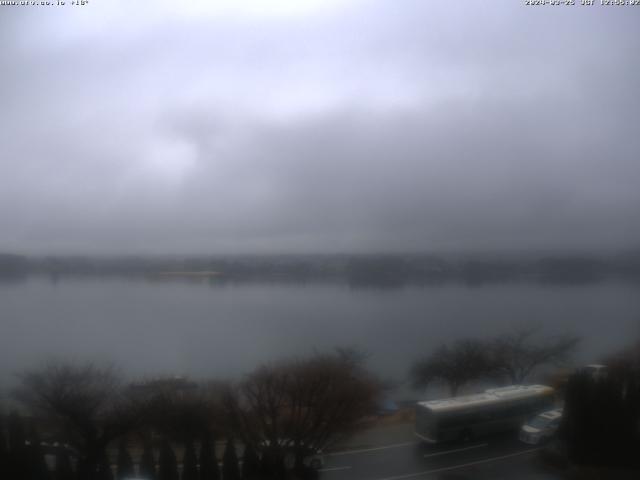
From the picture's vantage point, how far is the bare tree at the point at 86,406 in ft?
5.31

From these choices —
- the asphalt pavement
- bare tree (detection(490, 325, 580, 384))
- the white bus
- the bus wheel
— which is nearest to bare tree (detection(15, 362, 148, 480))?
the asphalt pavement

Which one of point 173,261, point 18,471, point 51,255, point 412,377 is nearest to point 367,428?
point 412,377

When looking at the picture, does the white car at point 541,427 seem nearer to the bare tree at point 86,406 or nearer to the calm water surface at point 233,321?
the calm water surface at point 233,321

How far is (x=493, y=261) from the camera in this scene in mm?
1868

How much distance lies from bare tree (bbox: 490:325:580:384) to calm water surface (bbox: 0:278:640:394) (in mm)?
49

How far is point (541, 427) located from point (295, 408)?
102 centimetres

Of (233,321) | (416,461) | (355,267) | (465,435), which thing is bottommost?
(416,461)

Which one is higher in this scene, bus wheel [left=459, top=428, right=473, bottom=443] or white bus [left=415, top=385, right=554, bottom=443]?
white bus [left=415, top=385, right=554, bottom=443]

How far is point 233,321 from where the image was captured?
176cm

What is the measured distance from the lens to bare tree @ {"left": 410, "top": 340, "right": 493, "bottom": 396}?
1778 millimetres

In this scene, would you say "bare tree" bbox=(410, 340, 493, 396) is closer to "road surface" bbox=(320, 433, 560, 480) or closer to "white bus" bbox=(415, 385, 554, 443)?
"white bus" bbox=(415, 385, 554, 443)

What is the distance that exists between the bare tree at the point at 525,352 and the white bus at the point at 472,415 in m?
0.10

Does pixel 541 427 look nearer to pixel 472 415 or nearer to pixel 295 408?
pixel 472 415

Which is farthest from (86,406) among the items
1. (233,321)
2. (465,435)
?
(465,435)
